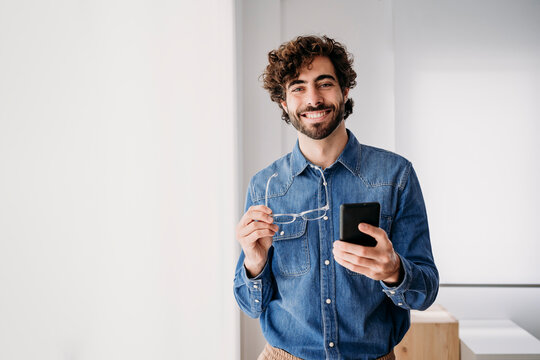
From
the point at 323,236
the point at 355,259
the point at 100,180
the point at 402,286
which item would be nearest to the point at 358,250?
the point at 355,259

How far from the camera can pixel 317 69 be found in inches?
48.9

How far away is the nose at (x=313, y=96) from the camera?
3.85 ft

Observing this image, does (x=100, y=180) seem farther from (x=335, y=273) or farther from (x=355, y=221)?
(x=335, y=273)

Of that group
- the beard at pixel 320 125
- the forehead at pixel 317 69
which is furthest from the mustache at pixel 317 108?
the forehead at pixel 317 69

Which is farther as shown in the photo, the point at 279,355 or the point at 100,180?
the point at 279,355

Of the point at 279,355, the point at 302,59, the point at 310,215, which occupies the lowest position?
the point at 279,355

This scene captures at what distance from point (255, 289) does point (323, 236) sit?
258 millimetres

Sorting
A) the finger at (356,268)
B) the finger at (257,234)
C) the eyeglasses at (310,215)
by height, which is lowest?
the finger at (356,268)

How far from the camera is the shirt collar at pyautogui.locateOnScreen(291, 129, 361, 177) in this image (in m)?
1.17

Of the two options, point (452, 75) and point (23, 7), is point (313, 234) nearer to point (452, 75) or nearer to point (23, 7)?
point (23, 7)

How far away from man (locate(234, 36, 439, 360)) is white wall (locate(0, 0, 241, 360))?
0.23 metres

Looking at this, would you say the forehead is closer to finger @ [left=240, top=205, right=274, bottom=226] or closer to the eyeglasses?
the eyeglasses

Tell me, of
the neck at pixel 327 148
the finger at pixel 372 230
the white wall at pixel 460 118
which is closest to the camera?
the finger at pixel 372 230

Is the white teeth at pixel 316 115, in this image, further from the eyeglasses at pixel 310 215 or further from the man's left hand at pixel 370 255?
the man's left hand at pixel 370 255
